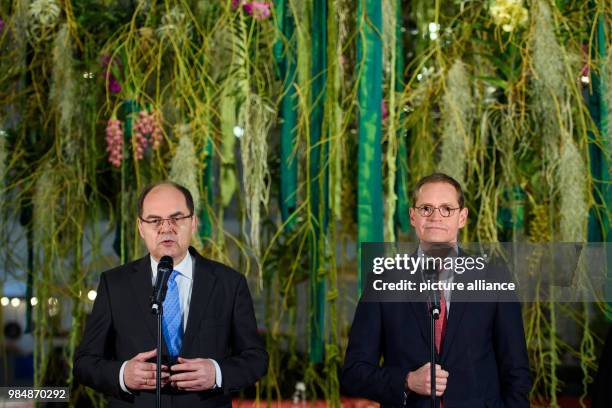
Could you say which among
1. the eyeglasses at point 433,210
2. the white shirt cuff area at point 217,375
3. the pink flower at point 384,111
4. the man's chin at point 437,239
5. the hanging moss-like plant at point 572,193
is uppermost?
the pink flower at point 384,111

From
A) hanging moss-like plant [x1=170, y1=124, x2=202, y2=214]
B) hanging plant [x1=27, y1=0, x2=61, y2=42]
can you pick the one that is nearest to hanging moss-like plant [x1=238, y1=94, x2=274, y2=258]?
hanging moss-like plant [x1=170, y1=124, x2=202, y2=214]

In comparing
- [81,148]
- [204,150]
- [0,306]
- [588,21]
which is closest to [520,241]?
[588,21]

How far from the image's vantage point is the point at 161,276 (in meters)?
1.72

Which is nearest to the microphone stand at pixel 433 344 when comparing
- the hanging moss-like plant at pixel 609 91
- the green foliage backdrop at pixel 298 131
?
the green foliage backdrop at pixel 298 131

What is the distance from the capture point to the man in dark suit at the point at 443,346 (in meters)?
1.88

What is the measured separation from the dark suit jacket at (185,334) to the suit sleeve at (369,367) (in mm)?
191

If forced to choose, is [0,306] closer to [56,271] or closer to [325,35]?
[56,271]

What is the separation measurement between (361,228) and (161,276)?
3.57 ft

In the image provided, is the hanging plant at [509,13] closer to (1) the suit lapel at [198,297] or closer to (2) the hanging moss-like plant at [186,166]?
(2) the hanging moss-like plant at [186,166]

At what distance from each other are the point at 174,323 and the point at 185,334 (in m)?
0.03

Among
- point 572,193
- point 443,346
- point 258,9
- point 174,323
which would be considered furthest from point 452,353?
point 258,9

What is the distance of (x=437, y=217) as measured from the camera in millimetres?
1946

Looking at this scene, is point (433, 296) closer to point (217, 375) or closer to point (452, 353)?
point (452, 353)

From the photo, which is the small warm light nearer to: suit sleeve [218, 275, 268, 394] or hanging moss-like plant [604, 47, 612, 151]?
suit sleeve [218, 275, 268, 394]
